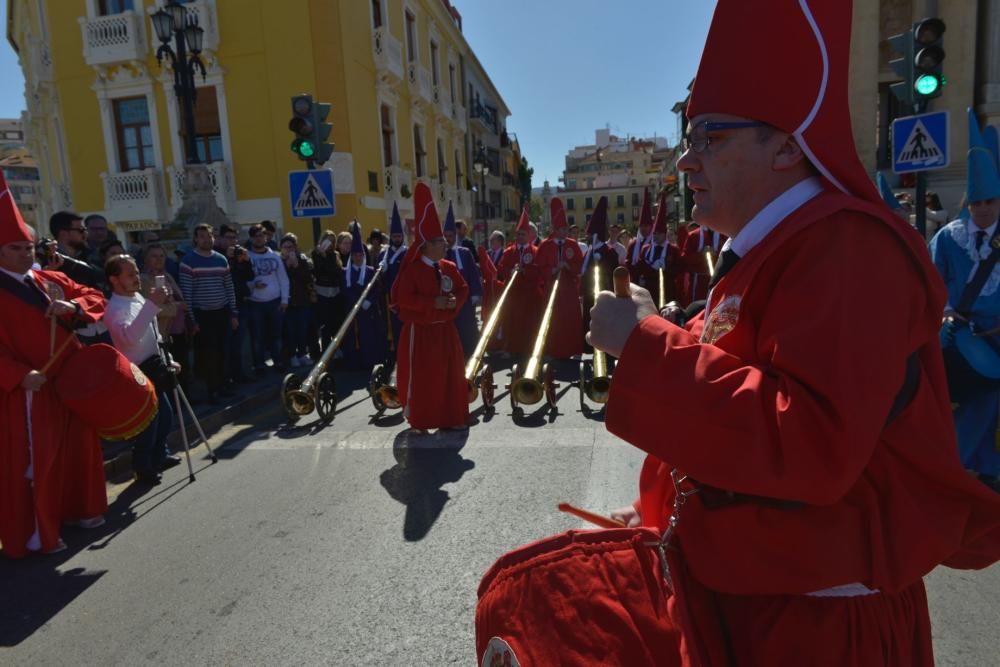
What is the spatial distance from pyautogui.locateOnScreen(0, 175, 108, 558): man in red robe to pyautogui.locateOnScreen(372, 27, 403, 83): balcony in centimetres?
1756

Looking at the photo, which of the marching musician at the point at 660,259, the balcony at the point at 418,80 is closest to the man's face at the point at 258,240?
the marching musician at the point at 660,259

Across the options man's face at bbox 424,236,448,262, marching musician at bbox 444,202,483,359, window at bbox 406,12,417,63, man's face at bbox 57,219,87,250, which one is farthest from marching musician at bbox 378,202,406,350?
window at bbox 406,12,417,63

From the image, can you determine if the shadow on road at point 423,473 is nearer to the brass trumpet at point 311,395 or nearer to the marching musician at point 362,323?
the brass trumpet at point 311,395

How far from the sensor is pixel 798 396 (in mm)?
1071

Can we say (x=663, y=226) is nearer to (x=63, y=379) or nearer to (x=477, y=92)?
(x=63, y=379)

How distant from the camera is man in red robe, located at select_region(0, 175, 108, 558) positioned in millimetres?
4023

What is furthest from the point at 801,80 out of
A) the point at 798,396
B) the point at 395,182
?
the point at 395,182

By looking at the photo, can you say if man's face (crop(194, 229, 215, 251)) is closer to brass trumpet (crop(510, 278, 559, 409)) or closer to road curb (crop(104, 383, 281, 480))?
road curb (crop(104, 383, 281, 480))

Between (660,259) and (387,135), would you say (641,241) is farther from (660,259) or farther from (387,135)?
(387,135)

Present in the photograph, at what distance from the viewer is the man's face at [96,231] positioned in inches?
304

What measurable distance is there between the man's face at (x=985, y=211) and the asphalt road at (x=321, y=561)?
2.19m

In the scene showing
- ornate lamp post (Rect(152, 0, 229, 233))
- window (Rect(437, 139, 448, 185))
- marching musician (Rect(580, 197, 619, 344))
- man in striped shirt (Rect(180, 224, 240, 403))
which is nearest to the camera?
man in striped shirt (Rect(180, 224, 240, 403))

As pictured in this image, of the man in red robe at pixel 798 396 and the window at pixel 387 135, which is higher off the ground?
the window at pixel 387 135

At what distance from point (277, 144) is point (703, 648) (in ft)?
61.9
